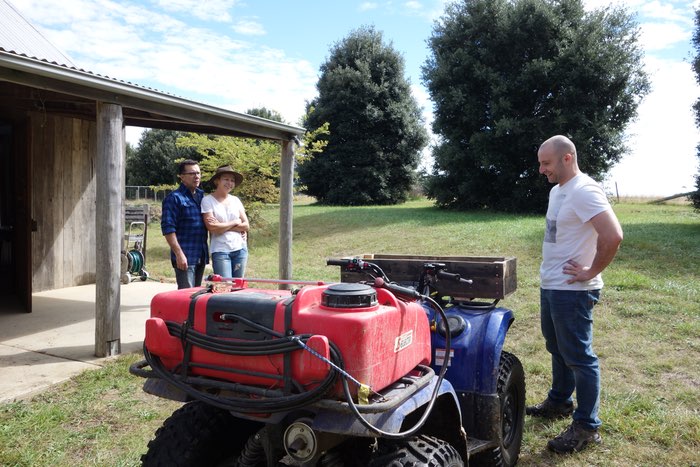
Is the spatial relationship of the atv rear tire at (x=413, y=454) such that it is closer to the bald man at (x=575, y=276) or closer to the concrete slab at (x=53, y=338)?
the bald man at (x=575, y=276)

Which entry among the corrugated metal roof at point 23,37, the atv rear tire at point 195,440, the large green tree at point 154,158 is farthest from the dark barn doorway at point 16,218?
the large green tree at point 154,158

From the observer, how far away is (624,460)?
3.20 metres

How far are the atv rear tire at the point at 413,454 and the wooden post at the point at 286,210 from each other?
5.71 metres

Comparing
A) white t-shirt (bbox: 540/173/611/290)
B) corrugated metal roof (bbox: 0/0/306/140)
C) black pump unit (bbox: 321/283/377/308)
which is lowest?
black pump unit (bbox: 321/283/377/308)

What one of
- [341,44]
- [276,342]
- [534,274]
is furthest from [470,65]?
[276,342]

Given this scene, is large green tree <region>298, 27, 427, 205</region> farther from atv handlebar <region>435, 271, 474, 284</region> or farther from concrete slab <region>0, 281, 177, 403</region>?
atv handlebar <region>435, 271, 474, 284</region>

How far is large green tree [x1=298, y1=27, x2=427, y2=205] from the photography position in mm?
23641

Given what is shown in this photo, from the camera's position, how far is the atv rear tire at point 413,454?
5.99ft

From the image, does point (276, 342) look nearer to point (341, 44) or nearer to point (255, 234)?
point (255, 234)

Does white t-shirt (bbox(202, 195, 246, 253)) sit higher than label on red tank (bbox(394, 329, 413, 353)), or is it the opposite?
white t-shirt (bbox(202, 195, 246, 253))

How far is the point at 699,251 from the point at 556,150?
811cm

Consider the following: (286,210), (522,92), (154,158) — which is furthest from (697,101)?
(154,158)

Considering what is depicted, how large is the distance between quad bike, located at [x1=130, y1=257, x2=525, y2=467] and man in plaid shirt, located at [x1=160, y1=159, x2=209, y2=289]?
8.69ft

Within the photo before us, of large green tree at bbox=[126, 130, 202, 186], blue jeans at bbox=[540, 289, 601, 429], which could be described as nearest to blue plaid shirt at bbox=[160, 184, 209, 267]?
blue jeans at bbox=[540, 289, 601, 429]
